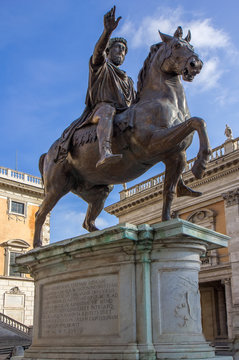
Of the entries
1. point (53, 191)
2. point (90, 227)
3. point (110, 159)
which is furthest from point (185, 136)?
point (90, 227)

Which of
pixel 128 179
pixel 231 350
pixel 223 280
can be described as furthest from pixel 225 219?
pixel 128 179

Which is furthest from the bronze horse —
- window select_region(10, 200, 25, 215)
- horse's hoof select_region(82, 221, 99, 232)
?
window select_region(10, 200, 25, 215)

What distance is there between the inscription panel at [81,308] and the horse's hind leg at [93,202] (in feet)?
4.42

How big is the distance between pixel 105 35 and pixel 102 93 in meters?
0.80

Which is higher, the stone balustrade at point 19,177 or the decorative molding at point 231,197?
the stone balustrade at point 19,177

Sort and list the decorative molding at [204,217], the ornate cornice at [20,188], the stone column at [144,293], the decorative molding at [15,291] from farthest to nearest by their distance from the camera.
A: the ornate cornice at [20,188]
the decorative molding at [15,291]
the decorative molding at [204,217]
the stone column at [144,293]

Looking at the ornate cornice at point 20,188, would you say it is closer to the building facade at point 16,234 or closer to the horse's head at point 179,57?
the building facade at point 16,234

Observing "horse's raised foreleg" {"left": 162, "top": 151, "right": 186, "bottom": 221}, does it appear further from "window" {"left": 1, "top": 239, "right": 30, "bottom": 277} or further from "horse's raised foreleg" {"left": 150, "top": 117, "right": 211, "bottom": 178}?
"window" {"left": 1, "top": 239, "right": 30, "bottom": 277}

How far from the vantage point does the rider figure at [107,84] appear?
18.7 feet

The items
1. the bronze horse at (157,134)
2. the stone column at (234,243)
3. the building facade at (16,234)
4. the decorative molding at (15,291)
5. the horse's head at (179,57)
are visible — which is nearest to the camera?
the bronze horse at (157,134)

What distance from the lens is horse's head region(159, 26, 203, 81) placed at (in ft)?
18.1

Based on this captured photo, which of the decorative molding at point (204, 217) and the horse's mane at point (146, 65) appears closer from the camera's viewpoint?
the horse's mane at point (146, 65)

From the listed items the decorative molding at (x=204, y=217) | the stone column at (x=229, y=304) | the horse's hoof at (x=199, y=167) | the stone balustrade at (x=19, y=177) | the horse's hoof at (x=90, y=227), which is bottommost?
the stone column at (x=229, y=304)

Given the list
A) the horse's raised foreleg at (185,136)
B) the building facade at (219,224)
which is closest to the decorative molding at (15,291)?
the building facade at (219,224)
